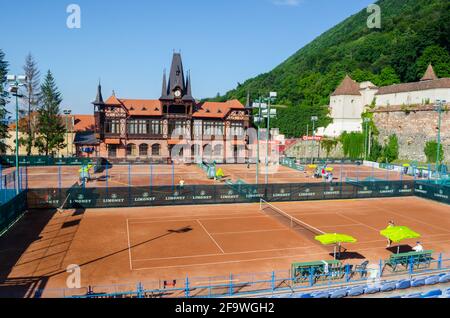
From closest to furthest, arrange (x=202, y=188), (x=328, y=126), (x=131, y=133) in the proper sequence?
1. (x=202, y=188)
2. (x=131, y=133)
3. (x=328, y=126)

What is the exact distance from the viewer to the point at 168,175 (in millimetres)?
52062

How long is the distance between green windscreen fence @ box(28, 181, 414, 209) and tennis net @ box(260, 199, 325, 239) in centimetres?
199

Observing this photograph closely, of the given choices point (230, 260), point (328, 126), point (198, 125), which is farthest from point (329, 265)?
point (328, 126)

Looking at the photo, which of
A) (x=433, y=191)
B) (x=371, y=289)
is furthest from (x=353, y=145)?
(x=371, y=289)

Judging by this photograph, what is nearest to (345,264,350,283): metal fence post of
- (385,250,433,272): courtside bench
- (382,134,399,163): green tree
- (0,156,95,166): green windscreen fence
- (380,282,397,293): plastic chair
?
(380,282,397,293): plastic chair

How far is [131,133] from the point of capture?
7444 centimetres

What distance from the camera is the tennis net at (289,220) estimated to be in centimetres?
2673

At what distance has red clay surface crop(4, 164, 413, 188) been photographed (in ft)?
148

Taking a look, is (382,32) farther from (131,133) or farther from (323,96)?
(131,133)

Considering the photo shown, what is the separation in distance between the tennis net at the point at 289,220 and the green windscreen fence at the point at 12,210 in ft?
61.9

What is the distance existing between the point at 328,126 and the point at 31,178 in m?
64.2

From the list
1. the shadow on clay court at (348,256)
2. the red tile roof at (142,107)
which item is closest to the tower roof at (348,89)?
the red tile roof at (142,107)

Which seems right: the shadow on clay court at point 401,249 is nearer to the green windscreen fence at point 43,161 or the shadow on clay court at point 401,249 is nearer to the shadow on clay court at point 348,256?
the shadow on clay court at point 348,256

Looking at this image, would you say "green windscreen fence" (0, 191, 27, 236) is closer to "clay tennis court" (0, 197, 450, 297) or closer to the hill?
"clay tennis court" (0, 197, 450, 297)
